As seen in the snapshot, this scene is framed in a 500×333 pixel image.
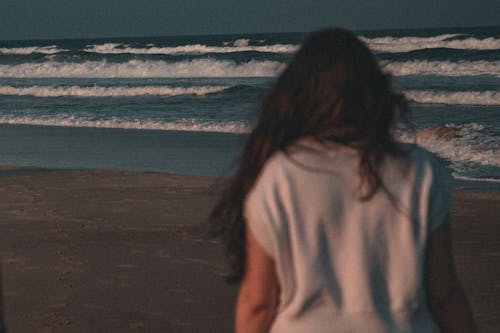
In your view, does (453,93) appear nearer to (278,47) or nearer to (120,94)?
(120,94)

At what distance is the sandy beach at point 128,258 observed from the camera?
16.4 feet

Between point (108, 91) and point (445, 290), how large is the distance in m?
26.8

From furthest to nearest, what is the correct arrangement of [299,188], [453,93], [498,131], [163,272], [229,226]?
1. [453,93]
2. [498,131]
3. [163,272]
4. [229,226]
5. [299,188]

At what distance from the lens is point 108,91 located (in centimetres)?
2805

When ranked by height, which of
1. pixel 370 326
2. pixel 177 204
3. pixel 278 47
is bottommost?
pixel 278 47

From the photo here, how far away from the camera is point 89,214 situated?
8.13m

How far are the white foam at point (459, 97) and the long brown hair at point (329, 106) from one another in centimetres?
2004

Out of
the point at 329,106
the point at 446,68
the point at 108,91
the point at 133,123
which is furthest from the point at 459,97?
the point at 329,106

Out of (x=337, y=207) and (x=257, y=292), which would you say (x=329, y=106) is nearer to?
(x=337, y=207)

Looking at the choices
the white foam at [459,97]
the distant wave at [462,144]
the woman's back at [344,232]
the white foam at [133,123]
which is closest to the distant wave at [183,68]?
the white foam at [459,97]

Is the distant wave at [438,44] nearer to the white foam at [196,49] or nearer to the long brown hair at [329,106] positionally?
the white foam at [196,49]

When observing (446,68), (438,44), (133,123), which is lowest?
(438,44)

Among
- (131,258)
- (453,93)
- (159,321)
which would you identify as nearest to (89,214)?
(131,258)

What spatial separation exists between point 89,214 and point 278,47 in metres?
40.7
